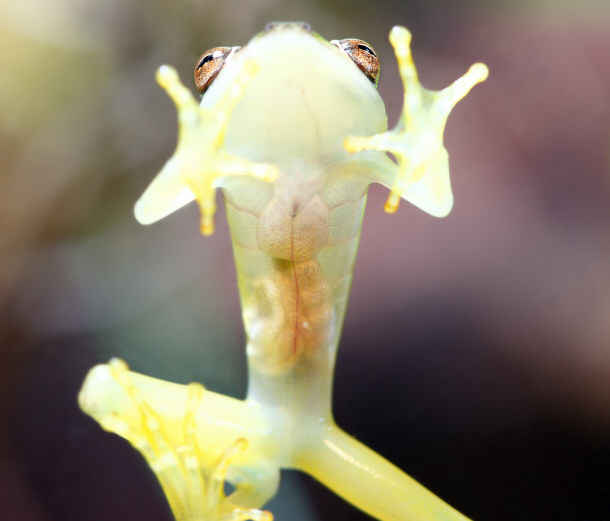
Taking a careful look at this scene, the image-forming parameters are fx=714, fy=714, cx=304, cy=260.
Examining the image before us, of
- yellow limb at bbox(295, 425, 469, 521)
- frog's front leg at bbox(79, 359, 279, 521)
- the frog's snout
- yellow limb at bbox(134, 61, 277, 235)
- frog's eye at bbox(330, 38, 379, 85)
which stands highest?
the frog's snout

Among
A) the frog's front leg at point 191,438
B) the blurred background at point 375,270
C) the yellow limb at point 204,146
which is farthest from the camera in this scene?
the blurred background at point 375,270

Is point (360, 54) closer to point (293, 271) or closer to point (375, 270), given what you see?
point (293, 271)

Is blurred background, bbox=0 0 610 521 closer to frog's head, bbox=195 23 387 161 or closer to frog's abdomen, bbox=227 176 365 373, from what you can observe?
frog's abdomen, bbox=227 176 365 373

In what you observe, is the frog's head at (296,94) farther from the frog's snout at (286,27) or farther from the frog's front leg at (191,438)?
the frog's front leg at (191,438)

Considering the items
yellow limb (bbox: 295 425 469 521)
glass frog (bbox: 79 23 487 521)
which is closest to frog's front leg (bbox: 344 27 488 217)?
glass frog (bbox: 79 23 487 521)

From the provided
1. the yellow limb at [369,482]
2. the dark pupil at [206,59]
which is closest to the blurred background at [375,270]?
the yellow limb at [369,482]

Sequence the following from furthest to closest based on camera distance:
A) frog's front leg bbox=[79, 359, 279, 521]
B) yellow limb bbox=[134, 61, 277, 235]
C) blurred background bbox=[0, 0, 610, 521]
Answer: blurred background bbox=[0, 0, 610, 521]
frog's front leg bbox=[79, 359, 279, 521]
yellow limb bbox=[134, 61, 277, 235]

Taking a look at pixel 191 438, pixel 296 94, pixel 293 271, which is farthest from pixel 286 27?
pixel 191 438
